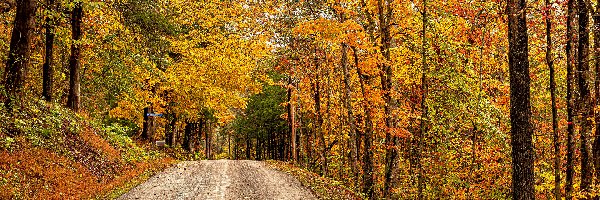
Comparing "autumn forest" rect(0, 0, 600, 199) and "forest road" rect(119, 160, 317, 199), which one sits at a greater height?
"autumn forest" rect(0, 0, 600, 199)

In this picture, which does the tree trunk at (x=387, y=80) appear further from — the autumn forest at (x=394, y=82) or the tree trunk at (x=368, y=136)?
the tree trunk at (x=368, y=136)

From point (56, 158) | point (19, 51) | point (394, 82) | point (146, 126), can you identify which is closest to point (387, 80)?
point (394, 82)

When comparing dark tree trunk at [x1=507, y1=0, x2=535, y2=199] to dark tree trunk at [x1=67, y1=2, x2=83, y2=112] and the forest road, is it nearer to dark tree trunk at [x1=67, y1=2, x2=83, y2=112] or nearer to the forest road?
the forest road

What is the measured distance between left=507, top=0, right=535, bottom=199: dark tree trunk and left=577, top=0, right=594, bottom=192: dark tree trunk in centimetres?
301

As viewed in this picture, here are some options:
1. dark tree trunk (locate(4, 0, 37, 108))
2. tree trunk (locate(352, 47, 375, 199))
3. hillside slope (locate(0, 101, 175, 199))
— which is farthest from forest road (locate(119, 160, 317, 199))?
dark tree trunk (locate(4, 0, 37, 108))

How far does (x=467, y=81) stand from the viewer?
47.5 feet

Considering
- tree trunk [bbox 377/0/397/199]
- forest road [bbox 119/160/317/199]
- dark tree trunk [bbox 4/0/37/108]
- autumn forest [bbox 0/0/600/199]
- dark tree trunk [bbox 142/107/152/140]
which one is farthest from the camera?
dark tree trunk [bbox 142/107/152/140]

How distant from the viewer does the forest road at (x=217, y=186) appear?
46.2 feet

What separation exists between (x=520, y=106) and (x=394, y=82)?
32.7 feet

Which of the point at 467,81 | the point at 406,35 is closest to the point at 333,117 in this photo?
the point at 406,35

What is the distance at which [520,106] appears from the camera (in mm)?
9594

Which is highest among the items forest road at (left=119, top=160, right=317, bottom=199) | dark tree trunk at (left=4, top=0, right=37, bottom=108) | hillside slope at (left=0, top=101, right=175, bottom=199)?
dark tree trunk at (left=4, top=0, right=37, bottom=108)

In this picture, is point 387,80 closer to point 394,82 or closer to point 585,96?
point 394,82

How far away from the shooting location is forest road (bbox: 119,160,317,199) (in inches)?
555
